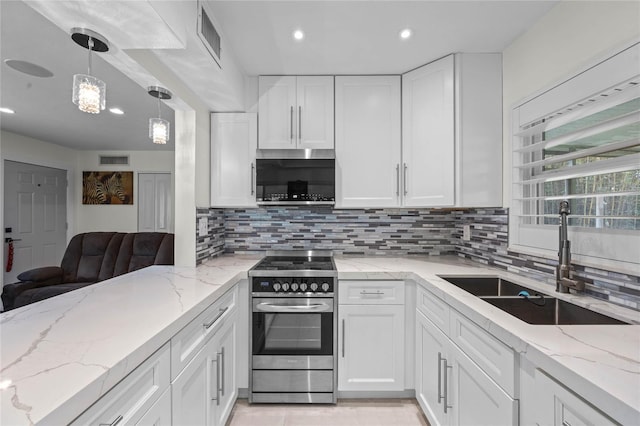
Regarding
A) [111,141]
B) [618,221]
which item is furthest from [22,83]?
[618,221]

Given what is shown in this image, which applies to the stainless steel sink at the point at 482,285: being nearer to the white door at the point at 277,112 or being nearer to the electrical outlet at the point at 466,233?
the electrical outlet at the point at 466,233

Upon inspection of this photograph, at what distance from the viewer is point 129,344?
849 mm

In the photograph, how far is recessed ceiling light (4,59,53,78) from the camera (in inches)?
89.6

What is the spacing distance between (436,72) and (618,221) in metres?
1.42

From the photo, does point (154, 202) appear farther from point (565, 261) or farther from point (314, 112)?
point (565, 261)

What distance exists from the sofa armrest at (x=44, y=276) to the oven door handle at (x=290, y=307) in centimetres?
268

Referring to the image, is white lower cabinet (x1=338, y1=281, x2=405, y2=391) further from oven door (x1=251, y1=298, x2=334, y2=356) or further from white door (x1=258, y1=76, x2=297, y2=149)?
white door (x1=258, y1=76, x2=297, y2=149)

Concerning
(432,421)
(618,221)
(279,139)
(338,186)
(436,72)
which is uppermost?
(436,72)

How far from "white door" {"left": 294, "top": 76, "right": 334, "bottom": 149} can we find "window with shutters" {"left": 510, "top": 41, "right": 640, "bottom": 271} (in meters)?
1.29

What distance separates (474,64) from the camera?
2016 mm

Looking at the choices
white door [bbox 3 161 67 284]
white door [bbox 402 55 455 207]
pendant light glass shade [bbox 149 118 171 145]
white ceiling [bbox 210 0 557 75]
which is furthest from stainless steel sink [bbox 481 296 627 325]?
white door [bbox 3 161 67 284]

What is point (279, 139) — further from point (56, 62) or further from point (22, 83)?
point (22, 83)

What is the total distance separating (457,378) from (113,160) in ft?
19.8

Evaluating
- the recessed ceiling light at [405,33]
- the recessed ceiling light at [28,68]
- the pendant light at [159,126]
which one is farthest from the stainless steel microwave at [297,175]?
the recessed ceiling light at [28,68]
